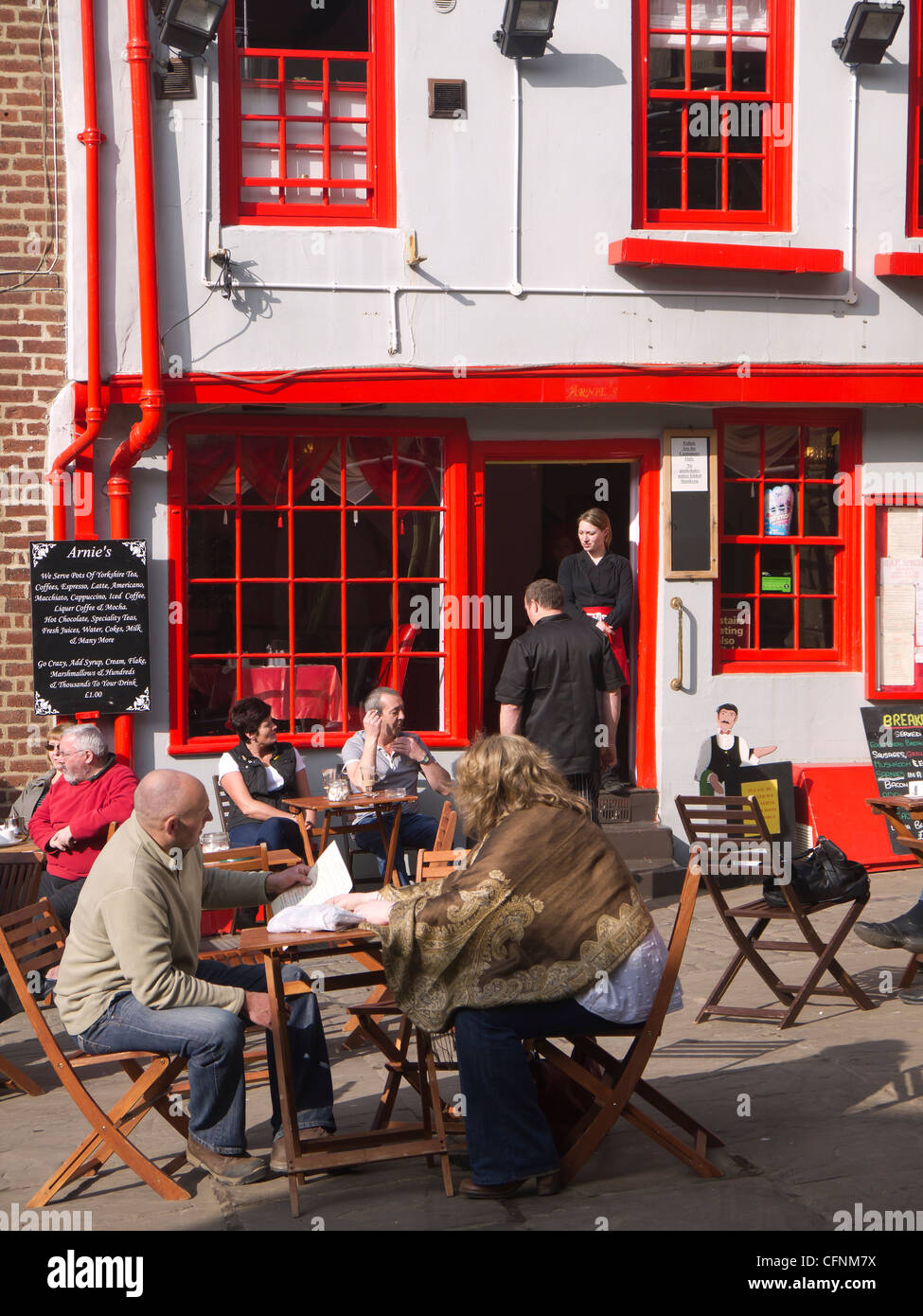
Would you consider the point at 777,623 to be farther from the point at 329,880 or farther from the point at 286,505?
the point at 329,880

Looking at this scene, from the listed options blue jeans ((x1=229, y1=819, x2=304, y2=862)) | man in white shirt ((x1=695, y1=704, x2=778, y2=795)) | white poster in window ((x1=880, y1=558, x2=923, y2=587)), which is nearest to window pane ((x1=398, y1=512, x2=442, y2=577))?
blue jeans ((x1=229, y1=819, x2=304, y2=862))

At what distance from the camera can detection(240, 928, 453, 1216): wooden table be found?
464 cm

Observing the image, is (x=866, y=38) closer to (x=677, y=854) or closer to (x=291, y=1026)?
(x=677, y=854)

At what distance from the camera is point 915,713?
989 centimetres

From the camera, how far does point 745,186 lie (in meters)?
9.65

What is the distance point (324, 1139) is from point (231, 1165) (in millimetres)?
326

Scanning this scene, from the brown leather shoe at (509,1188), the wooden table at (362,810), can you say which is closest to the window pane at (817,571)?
the wooden table at (362,810)

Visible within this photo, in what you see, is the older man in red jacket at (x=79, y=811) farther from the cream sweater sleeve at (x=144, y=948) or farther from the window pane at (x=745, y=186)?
the window pane at (x=745, y=186)

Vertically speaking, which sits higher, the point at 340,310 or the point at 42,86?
the point at 42,86

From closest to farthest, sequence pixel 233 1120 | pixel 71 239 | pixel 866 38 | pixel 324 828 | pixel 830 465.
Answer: pixel 233 1120 → pixel 324 828 → pixel 71 239 → pixel 866 38 → pixel 830 465

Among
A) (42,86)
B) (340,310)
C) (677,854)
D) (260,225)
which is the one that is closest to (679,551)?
(677,854)

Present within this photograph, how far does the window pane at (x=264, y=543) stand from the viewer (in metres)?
9.16

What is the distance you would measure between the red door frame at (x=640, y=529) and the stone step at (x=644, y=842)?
41 centimetres

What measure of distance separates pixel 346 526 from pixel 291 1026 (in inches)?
190
